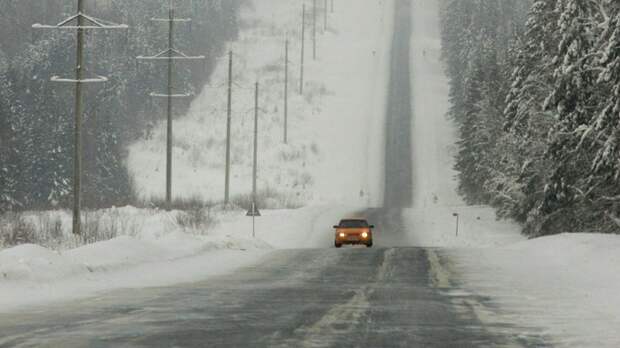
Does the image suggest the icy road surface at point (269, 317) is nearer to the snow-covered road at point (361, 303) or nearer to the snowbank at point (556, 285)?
the snow-covered road at point (361, 303)

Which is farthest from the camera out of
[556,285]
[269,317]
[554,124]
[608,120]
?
[554,124]

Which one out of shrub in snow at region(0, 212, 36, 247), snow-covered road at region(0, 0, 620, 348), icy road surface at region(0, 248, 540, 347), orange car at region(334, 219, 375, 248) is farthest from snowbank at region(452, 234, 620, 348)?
shrub in snow at region(0, 212, 36, 247)

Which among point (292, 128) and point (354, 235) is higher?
point (292, 128)

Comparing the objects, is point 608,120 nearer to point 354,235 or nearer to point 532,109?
point 354,235

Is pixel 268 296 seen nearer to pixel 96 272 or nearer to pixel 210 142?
pixel 96 272

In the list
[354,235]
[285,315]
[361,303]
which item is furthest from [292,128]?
[285,315]

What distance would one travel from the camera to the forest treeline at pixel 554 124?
30375mm

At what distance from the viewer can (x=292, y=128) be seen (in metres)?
99.2

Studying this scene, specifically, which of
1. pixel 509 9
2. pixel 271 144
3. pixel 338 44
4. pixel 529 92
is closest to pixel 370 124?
pixel 271 144

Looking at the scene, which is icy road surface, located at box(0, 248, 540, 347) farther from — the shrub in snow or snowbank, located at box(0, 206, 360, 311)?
the shrub in snow

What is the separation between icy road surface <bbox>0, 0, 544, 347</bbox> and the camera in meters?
10.0

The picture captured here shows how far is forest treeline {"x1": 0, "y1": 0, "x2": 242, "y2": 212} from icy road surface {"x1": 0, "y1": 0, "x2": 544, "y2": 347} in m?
34.4

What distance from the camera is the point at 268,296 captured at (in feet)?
48.9

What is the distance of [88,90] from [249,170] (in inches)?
650
